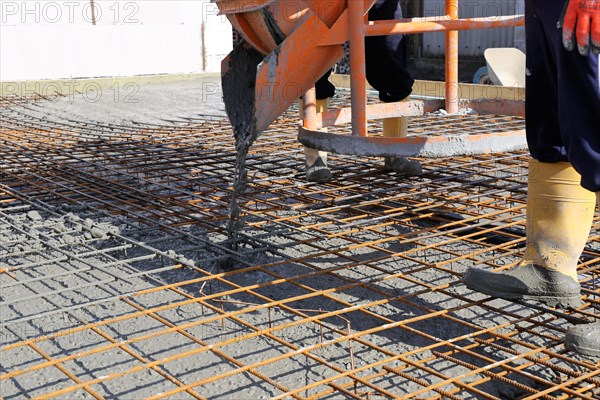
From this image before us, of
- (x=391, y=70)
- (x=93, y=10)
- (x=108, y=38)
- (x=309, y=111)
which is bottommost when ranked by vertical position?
(x=309, y=111)

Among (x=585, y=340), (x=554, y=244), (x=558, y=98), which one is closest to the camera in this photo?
(x=585, y=340)

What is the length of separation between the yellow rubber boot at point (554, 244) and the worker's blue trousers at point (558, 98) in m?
0.08

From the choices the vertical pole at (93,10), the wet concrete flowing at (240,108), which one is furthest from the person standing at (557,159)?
the vertical pole at (93,10)

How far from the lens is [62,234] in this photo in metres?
3.14

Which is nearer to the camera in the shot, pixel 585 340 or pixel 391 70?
pixel 585 340

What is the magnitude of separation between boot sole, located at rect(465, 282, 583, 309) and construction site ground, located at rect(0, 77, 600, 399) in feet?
0.10

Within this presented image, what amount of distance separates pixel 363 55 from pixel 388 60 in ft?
2.86

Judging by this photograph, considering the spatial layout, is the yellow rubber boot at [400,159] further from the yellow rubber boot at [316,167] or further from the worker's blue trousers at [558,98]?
the worker's blue trousers at [558,98]

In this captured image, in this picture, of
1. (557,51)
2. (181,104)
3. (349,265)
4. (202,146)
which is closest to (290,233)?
(349,265)

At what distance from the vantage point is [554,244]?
7.48 feet

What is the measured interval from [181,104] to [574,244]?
574 cm

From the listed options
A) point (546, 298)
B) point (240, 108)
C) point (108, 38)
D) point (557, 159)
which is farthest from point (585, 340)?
point (108, 38)

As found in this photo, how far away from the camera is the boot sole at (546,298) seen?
7.46ft

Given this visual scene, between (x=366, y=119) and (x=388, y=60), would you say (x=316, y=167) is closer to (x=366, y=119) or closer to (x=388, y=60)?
(x=388, y=60)
